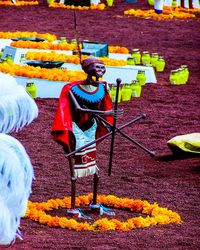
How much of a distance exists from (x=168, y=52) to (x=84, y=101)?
40.8ft

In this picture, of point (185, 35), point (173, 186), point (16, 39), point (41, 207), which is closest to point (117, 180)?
point (173, 186)

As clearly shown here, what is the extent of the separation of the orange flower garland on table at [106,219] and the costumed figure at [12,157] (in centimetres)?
393

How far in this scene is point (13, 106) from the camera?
3.49 metres

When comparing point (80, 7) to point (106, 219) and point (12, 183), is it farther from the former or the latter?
point (12, 183)

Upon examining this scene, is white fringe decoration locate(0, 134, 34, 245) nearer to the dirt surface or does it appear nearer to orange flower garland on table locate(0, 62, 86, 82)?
the dirt surface

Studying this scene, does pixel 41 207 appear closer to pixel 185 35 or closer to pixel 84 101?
pixel 84 101

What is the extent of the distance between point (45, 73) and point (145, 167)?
458 cm

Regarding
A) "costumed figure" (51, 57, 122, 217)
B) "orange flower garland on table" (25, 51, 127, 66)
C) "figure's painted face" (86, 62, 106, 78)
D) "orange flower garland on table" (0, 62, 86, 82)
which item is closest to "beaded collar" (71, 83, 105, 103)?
"costumed figure" (51, 57, 122, 217)

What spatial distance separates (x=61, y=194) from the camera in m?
8.78

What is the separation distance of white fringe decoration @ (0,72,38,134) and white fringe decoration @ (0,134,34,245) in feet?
0.20

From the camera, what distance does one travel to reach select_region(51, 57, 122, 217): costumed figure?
7.71 m

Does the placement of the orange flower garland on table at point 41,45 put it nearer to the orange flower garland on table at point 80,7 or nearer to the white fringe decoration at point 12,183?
the orange flower garland on table at point 80,7

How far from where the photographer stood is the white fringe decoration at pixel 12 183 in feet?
11.6

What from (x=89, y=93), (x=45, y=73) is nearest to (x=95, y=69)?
(x=89, y=93)
